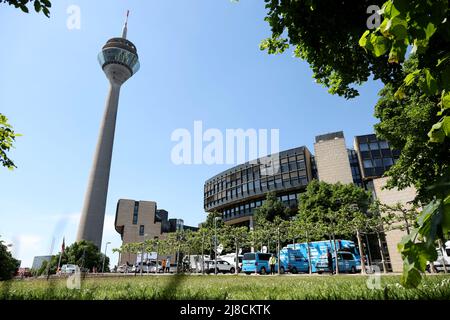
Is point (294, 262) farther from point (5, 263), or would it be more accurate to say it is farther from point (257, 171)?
point (257, 171)

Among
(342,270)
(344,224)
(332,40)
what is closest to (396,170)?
(332,40)

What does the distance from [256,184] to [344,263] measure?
43879 millimetres

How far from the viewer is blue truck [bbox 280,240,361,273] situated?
30.0 meters

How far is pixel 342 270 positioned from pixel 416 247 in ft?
105

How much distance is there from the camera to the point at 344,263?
29766mm

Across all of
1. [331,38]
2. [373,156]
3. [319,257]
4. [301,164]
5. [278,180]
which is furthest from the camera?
[278,180]

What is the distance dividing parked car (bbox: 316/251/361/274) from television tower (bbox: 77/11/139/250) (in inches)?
2296

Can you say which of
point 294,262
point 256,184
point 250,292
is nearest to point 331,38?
point 250,292

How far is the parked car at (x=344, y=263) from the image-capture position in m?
29.6

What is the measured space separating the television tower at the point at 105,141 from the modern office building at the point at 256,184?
104 ft

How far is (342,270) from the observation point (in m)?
29.2

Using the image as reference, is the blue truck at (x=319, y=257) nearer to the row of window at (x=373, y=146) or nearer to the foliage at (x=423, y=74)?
the foliage at (x=423, y=74)

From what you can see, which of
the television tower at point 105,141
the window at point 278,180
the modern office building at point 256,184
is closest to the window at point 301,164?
the modern office building at point 256,184
